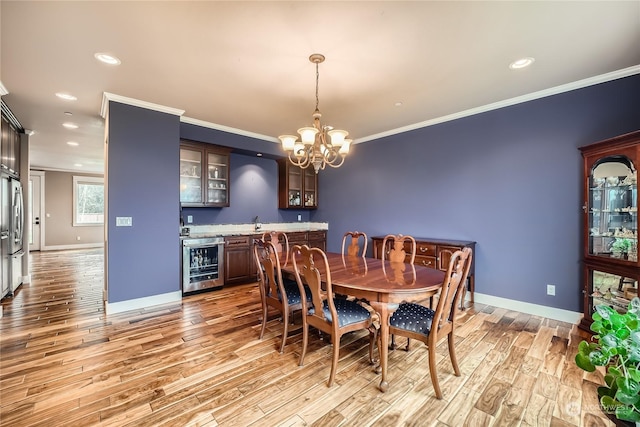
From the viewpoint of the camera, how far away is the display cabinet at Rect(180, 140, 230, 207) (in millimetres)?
4543

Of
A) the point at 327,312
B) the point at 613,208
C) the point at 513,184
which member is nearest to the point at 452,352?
the point at 327,312

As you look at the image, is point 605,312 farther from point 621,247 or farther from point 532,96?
point 532,96

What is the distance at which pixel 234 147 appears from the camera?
495cm

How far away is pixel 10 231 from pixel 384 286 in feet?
17.8

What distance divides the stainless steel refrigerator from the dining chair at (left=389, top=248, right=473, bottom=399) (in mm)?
5185

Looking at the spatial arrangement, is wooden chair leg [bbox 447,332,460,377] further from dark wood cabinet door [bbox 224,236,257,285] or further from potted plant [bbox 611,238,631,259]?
dark wood cabinet door [bbox 224,236,257,285]

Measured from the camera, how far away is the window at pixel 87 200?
31.1 feet

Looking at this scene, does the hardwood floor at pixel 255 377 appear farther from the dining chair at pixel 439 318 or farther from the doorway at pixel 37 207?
the doorway at pixel 37 207

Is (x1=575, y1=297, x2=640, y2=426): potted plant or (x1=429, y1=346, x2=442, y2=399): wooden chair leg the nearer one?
(x1=575, y1=297, x2=640, y2=426): potted plant

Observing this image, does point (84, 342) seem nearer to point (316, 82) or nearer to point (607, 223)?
point (316, 82)

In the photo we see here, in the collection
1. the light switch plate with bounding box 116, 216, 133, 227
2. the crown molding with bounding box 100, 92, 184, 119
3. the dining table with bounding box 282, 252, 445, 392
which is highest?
the crown molding with bounding box 100, 92, 184, 119

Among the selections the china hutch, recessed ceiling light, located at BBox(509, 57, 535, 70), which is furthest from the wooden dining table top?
recessed ceiling light, located at BBox(509, 57, 535, 70)

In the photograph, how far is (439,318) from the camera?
1.94m

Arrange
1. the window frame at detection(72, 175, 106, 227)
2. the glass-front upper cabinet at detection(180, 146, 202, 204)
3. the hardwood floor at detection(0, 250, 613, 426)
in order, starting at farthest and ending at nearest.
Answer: the window frame at detection(72, 175, 106, 227) < the glass-front upper cabinet at detection(180, 146, 202, 204) < the hardwood floor at detection(0, 250, 613, 426)
